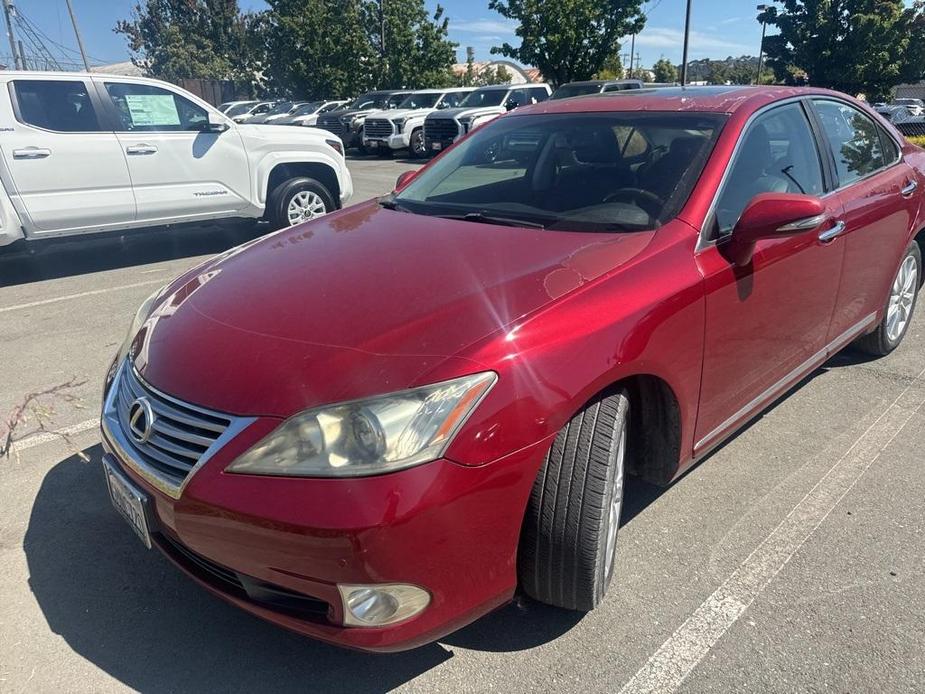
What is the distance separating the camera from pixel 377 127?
21.1 meters

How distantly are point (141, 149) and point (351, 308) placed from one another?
575cm

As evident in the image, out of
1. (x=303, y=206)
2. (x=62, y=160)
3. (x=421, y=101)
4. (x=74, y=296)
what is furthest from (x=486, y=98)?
(x=74, y=296)

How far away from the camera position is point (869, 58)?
2925cm

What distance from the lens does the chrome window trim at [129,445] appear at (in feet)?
6.41

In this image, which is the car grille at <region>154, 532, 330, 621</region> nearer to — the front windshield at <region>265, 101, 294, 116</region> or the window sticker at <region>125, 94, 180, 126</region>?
the window sticker at <region>125, 94, 180, 126</region>

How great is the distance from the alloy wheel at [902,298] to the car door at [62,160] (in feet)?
21.3

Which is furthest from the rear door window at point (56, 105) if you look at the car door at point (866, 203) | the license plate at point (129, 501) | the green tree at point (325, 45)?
the green tree at point (325, 45)

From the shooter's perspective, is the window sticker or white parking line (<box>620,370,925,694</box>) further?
the window sticker

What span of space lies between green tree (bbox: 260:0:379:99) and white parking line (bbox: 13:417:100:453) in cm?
3501

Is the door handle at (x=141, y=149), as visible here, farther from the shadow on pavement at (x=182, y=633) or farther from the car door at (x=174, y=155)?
the shadow on pavement at (x=182, y=633)

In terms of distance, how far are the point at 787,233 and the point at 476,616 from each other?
1.84 m

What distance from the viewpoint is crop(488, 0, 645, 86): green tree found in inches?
1139

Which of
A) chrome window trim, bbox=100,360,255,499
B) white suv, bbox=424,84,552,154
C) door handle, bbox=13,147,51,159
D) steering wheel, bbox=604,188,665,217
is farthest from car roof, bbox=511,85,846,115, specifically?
white suv, bbox=424,84,552,154

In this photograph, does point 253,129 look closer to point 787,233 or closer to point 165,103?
point 165,103
